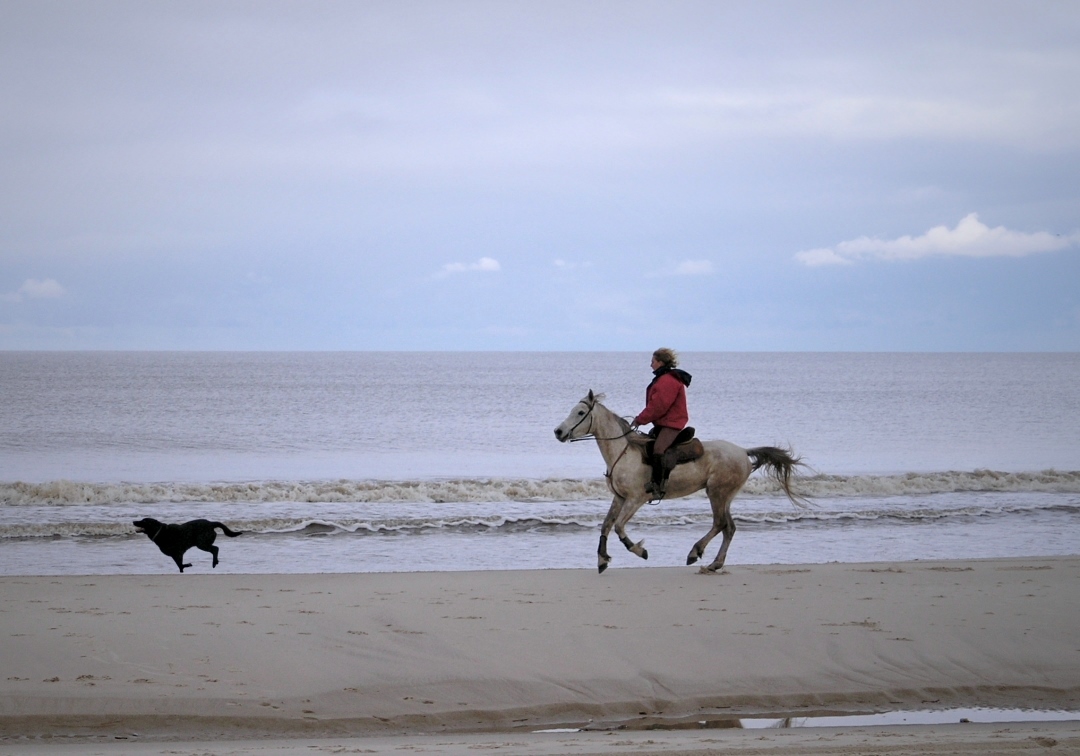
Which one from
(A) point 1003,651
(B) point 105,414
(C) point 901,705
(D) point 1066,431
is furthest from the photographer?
(B) point 105,414

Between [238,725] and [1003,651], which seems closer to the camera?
[238,725]

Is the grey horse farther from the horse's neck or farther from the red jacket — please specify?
the red jacket

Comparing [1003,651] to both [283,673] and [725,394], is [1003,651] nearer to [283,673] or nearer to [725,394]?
[283,673]

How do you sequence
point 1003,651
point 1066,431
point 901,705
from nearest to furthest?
point 901,705 < point 1003,651 < point 1066,431

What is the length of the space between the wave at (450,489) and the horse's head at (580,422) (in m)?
9.31

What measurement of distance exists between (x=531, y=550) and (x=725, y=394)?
61.5m

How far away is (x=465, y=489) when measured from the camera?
2069cm

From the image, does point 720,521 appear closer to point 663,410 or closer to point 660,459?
point 660,459

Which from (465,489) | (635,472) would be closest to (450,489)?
(465,489)

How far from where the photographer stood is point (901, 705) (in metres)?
6.57

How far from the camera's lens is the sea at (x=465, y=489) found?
45.5ft

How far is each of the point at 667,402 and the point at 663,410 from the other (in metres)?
0.12

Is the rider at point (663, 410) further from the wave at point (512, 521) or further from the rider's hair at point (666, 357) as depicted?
the wave at point (512, 521)

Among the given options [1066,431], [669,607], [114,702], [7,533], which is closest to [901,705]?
[669,607]
